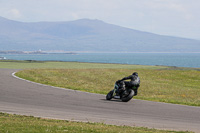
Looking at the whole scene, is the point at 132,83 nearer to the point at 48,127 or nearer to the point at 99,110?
the point at 99,110

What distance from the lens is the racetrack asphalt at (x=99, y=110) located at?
1387 centimetres

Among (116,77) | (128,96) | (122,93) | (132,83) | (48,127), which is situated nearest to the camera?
(48,127)

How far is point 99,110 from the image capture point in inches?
639

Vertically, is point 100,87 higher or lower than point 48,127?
higher

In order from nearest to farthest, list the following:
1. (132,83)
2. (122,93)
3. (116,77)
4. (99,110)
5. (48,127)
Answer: (48,127) → (99,110) → (132,83) → (122,93) → (116,77)

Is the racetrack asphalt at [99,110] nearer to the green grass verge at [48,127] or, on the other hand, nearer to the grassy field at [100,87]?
the green grass verge at [48,127]

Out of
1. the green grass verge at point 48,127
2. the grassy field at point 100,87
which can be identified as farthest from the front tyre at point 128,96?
the green grass verge at point 48,127

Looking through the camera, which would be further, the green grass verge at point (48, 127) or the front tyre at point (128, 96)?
the front tyre at point (128, 96)

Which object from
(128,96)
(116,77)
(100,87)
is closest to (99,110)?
(128,96)

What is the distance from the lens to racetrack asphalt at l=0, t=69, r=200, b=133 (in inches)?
546

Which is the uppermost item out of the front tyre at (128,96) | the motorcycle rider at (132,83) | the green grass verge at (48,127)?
the motorcycle rider at (132,83)

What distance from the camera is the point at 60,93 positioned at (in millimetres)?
22156

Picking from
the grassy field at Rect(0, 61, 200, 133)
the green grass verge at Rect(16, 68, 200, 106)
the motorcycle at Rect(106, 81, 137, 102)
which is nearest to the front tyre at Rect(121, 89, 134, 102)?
the motorcycle at Rect(106, 81, 137, 102)

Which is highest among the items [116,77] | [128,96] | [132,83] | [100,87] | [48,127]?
[132,83]
